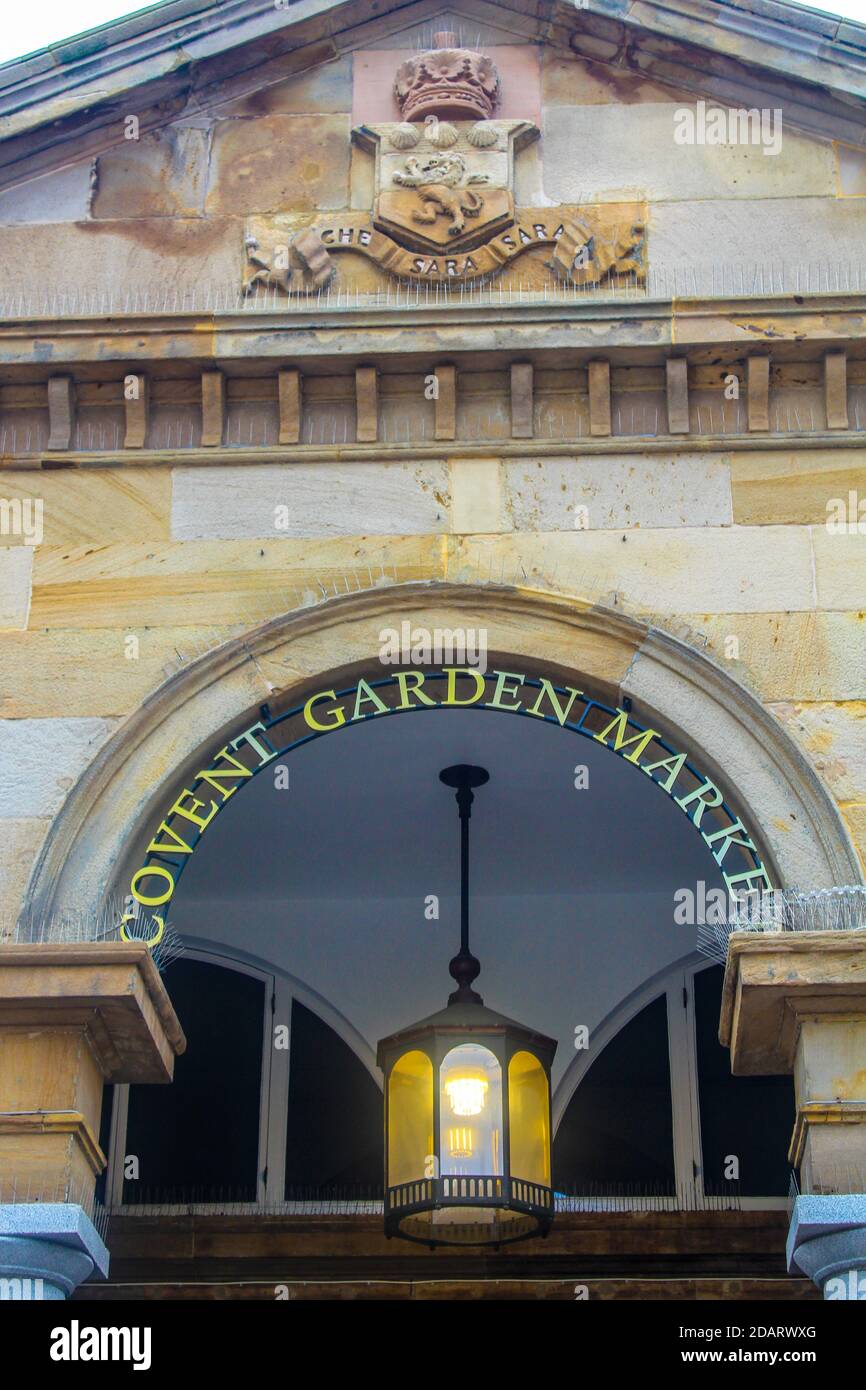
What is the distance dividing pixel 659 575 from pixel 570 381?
4.38 ft

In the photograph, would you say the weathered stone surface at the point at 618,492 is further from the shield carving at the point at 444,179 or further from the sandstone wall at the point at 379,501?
the shield carving at the point at 444,179

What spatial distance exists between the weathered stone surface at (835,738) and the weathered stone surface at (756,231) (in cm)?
281

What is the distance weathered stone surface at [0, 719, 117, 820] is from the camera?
11978mm

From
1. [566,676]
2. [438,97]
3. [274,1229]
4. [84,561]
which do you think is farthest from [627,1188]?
[438,97]

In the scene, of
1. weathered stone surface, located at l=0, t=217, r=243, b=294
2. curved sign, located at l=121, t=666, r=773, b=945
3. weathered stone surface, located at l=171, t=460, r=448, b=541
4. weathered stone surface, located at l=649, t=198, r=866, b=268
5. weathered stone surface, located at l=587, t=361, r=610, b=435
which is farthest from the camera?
weathered stone surface, located at l=0, t=217, r=243, b=294

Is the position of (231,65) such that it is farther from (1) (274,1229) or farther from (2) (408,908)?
(1) (274,1229)

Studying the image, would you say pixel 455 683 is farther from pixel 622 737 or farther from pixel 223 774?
pixel 223 774

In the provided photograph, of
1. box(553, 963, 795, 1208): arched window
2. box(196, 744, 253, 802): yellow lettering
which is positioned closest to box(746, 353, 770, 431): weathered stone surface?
box(196, 744, 253, 802): yellow lettering

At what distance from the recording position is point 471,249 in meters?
13.5

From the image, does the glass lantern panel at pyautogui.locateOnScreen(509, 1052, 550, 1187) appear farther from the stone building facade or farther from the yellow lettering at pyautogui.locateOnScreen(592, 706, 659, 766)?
the yellow lettering at pyautogui.locateOnScreen(592, 706, 659, 766)

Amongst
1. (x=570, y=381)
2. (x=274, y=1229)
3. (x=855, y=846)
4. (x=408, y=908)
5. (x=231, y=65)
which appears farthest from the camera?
(x=408, y=908)

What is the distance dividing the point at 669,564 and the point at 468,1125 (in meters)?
3.36

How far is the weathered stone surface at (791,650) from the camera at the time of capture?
39.8 ft

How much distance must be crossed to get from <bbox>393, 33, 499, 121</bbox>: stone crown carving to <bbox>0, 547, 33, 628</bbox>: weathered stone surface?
143 inches
